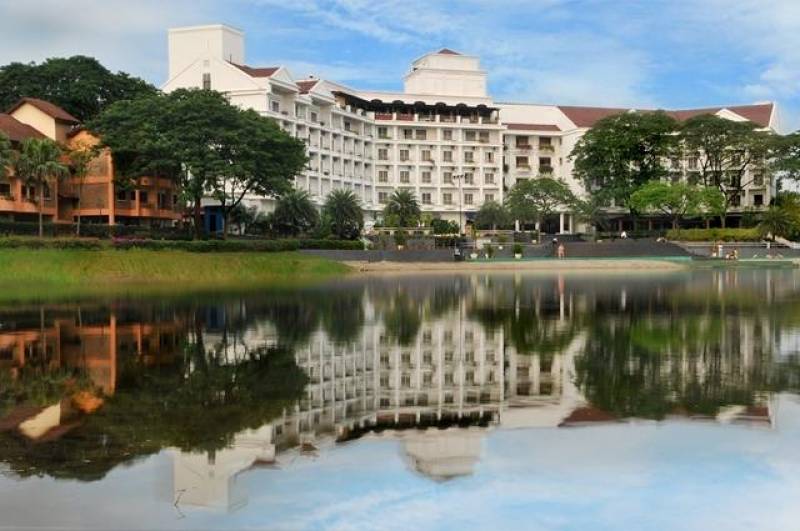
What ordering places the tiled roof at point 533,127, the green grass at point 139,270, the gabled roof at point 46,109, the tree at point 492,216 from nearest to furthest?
1. the green grass at point 139,270
2. the gabled roof at point 46,109
3. the tree at point 492,216
4. the tiled roof at point 533,127

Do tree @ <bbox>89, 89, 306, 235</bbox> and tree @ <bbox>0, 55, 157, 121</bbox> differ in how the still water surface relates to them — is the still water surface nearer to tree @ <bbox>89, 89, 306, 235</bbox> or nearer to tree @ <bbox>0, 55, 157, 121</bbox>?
tree @ <bbox>89, 89, 306, 235</bbox>

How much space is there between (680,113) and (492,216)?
38.7 m

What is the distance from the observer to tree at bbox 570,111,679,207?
3942 inches

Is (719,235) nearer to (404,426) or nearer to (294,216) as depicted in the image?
(294,216)

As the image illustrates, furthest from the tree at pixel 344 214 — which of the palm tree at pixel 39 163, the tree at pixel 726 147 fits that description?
the tree at pixel 726 147

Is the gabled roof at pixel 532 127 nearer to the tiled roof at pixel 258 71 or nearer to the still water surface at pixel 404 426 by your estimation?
the tiled roof at pixel 258 71

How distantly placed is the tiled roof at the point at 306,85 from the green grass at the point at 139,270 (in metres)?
33.2

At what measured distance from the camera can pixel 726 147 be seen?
100 metres

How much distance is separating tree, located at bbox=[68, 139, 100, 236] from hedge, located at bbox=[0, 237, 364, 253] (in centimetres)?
818

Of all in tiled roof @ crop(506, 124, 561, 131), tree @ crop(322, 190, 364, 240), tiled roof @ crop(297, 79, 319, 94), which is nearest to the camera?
tree @ crop(322, 190, 364, 240)

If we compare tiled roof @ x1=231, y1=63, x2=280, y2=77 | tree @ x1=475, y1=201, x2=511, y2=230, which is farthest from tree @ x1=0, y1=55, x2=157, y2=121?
tree @ x1=475, y1=201, x2=511, y2=230

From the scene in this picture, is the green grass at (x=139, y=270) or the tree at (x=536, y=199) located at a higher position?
the tree at (x=536, y=199)

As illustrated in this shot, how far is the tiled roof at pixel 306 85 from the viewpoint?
297 ft

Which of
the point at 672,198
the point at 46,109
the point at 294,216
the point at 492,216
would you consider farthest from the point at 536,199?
the point at 46,109
